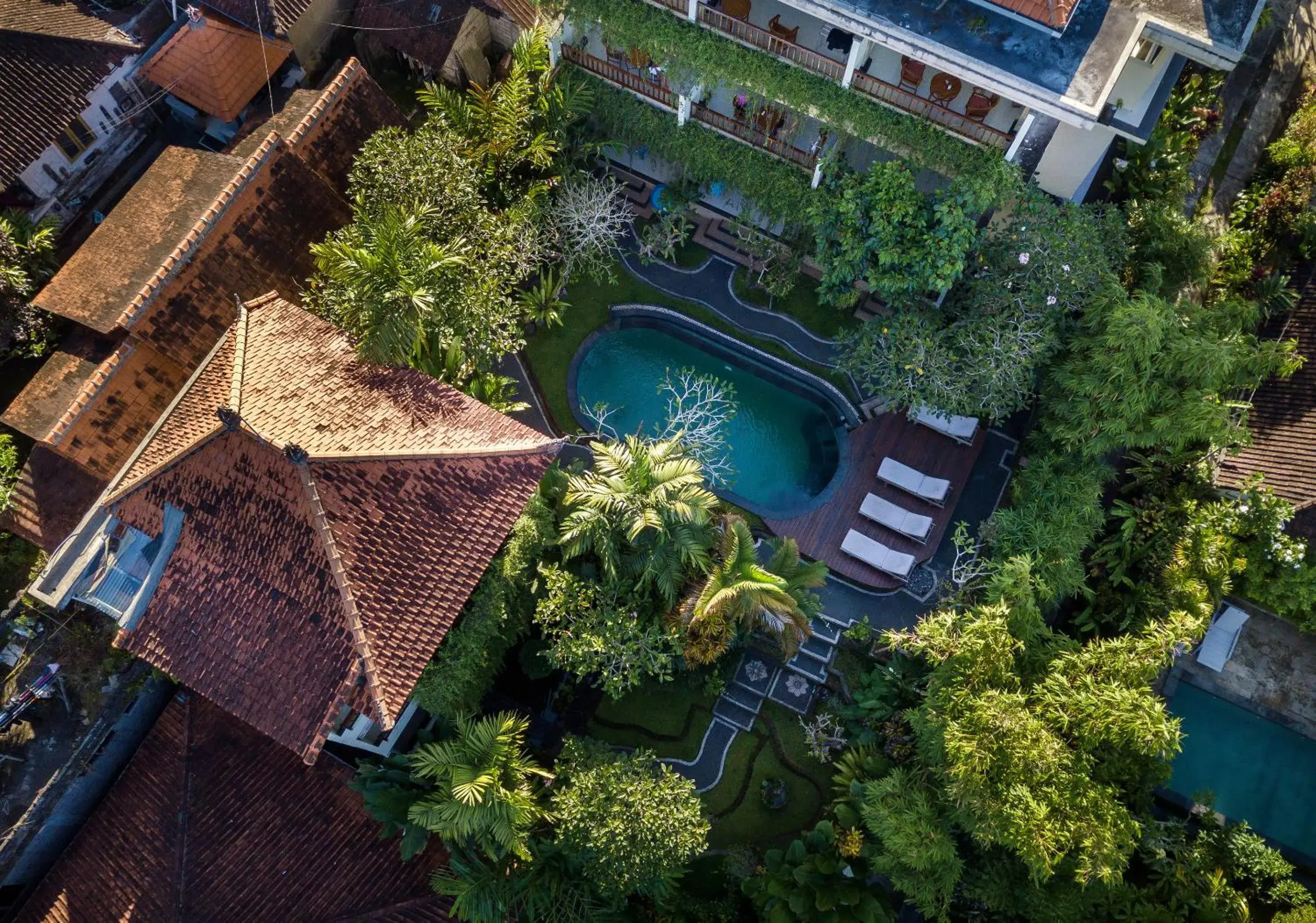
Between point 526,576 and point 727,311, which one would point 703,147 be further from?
point 526,576

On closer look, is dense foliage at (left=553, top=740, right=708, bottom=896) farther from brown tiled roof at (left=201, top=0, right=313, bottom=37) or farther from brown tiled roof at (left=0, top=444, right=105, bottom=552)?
brown tiled roof at (left=201, top=0, right=313, bottom=37)

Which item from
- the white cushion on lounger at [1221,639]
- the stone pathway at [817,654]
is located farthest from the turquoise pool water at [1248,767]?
the stone pathway at [817,654]

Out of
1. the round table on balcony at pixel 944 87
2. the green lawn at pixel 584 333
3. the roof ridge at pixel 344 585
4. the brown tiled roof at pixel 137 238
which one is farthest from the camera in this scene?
the green lawn at pixel 584 333

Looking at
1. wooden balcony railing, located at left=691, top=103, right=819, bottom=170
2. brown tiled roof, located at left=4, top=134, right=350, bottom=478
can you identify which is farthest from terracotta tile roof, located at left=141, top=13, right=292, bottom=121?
wooden balcony railing, located at left=691, top=103, right=819, bottom=170

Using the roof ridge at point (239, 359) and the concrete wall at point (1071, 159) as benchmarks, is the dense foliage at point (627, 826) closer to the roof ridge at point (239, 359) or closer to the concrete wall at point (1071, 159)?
the roof ridge at point (239, 359)

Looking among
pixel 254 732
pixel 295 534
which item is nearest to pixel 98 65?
pixel 295 534

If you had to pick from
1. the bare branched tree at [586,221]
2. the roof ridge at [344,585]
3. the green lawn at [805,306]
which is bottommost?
the roof ridge at [344,585]
